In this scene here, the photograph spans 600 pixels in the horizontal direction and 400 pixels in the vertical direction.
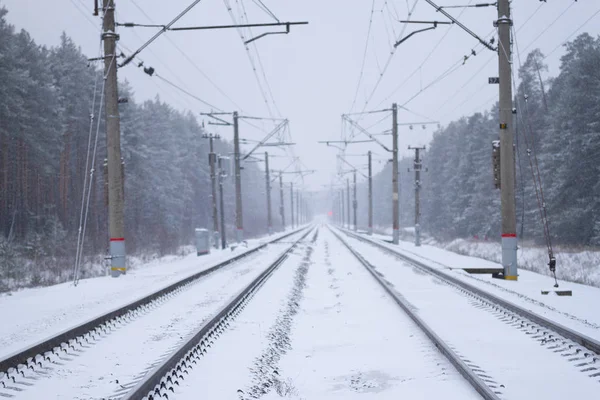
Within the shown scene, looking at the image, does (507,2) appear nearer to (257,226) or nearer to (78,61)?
(78,61)

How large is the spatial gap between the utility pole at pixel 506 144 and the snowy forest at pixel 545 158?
664mm

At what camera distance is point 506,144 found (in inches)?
598

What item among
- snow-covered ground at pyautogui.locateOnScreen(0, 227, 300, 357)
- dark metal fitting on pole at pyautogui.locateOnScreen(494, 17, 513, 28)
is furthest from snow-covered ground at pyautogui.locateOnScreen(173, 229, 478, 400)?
dark metal fitting on pole at pyautogui.locateOnScreen(494, 17, 513, 28)

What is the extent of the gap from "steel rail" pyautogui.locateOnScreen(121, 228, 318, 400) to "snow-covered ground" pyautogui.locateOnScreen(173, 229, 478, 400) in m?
0.14

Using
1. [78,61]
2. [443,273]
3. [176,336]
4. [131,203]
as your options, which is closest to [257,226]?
[131,203]

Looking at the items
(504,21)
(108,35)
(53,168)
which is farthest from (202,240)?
(504,21)

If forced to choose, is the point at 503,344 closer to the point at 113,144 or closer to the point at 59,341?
the point at 59,341

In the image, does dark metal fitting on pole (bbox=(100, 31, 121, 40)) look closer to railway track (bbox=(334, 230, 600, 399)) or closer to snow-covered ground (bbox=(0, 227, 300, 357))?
snow-covered ground (bbox=(0, 227, 300, 357))

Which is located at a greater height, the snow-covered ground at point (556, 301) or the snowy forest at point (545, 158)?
the snowy forest at point (545, 158)

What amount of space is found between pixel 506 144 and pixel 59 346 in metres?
12.6

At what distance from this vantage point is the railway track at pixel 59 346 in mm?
5734

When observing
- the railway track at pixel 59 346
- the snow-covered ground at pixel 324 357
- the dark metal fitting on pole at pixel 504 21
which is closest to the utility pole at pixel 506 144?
the dark metal fitting on pole at pixel 504 21

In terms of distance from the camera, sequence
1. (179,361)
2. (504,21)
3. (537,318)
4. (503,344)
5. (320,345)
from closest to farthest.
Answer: (179,361)
(503,344)
(320,345)
(537,318)
(504,21)

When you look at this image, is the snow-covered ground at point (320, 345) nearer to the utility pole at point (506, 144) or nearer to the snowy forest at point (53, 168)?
the utility pole at point (506, 144)
